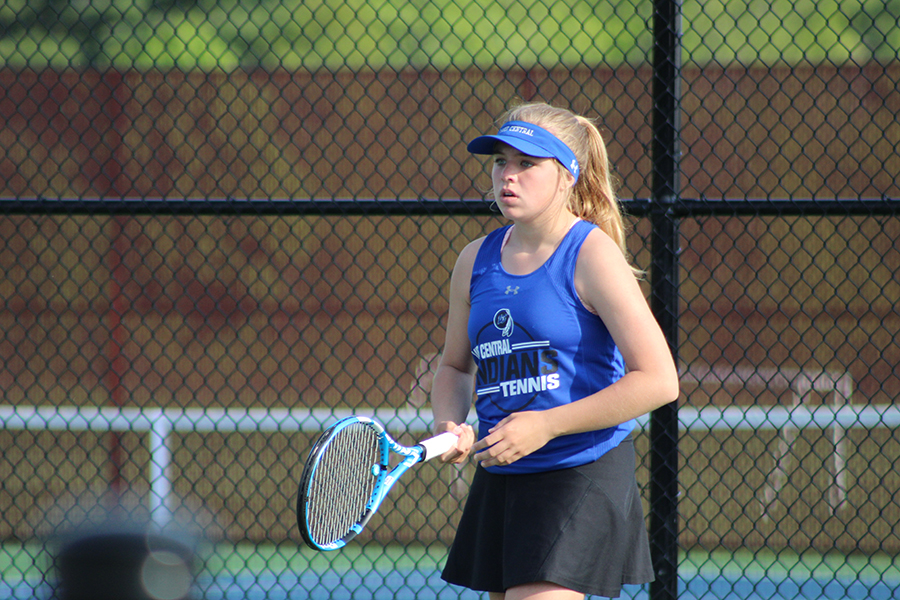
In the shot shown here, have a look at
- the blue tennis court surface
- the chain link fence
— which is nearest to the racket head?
the blue tennis court surface

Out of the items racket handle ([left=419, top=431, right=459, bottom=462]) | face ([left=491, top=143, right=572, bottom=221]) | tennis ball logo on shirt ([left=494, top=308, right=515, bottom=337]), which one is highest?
face ([left=491, top=143, right=572, bottom=221])

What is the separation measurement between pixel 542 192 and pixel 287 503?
3.28 metres

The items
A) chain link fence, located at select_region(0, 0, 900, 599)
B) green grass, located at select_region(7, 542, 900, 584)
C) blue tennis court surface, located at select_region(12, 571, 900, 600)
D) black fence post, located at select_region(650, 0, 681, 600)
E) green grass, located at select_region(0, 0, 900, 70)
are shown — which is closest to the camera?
black fence post, located at select_region(650, 0, 681, 600)

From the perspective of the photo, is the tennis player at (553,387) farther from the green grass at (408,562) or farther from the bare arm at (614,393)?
the green grass at (408,562)

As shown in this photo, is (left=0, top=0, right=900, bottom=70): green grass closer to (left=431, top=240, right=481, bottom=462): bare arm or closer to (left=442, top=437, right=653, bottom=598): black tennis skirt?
(left=431, top=240, right=481, bottom=462): bare arm

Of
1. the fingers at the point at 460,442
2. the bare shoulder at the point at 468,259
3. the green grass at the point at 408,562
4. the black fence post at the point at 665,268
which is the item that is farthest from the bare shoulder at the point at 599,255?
the green grass at the point at 408,562

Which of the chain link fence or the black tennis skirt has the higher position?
the chain link fence

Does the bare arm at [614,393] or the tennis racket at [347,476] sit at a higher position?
the bare arm at [614,393]

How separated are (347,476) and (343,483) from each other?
2cm

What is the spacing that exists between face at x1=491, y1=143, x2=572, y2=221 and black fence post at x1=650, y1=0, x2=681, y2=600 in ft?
3.32

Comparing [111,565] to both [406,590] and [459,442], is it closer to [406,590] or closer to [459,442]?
[459,442]

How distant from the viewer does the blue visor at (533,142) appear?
1.59 metres

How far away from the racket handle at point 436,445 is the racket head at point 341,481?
11 centimetres

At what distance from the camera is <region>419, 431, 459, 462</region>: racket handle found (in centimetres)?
156
